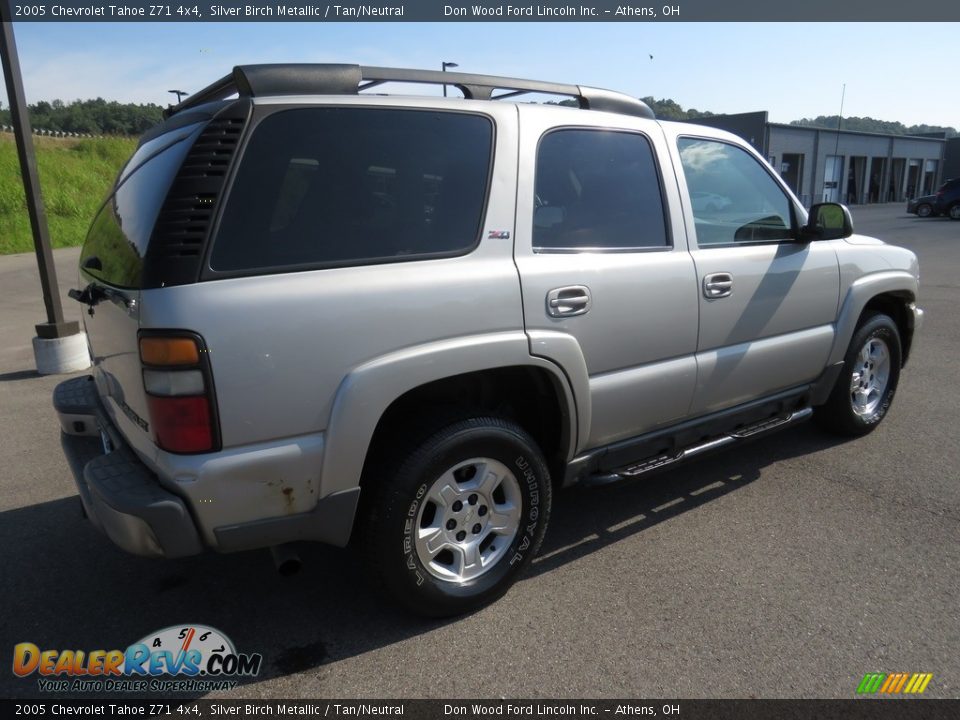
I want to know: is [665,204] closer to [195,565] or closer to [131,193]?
[131,193]

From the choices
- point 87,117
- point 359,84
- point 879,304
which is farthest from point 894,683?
point 87,117

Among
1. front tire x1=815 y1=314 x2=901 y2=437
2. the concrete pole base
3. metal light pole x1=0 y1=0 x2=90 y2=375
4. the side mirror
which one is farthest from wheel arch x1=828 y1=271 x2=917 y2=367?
metal light pole x1=0 y1=0 x2=90 y2=375

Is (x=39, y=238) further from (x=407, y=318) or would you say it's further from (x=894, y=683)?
(x=894, y=683)

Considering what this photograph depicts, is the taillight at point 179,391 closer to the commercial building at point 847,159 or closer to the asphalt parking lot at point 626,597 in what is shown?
the asphalt parking lot at point 626,597

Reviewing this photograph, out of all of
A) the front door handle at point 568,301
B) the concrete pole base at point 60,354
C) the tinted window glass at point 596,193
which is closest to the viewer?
the front door handle at point 568,301

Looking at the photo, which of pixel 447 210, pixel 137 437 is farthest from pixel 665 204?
pixel 137 437

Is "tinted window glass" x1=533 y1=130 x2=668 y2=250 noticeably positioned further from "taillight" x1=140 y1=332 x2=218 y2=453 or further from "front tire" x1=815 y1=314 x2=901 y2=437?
"front tire" x1=815 y1=314 x2=901 y2=437

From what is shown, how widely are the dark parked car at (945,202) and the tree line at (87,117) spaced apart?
3194 cm

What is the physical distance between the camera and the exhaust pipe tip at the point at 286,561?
252 cm

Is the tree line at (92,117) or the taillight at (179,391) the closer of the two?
the taillight at (179,391)

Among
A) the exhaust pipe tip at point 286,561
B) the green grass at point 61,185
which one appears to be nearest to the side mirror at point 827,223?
the exhaust pipe tip at point 286,561

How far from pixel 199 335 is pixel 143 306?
0.22 m

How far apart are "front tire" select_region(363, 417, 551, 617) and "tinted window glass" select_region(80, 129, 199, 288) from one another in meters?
1.14

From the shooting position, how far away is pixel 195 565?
10.9 ft
